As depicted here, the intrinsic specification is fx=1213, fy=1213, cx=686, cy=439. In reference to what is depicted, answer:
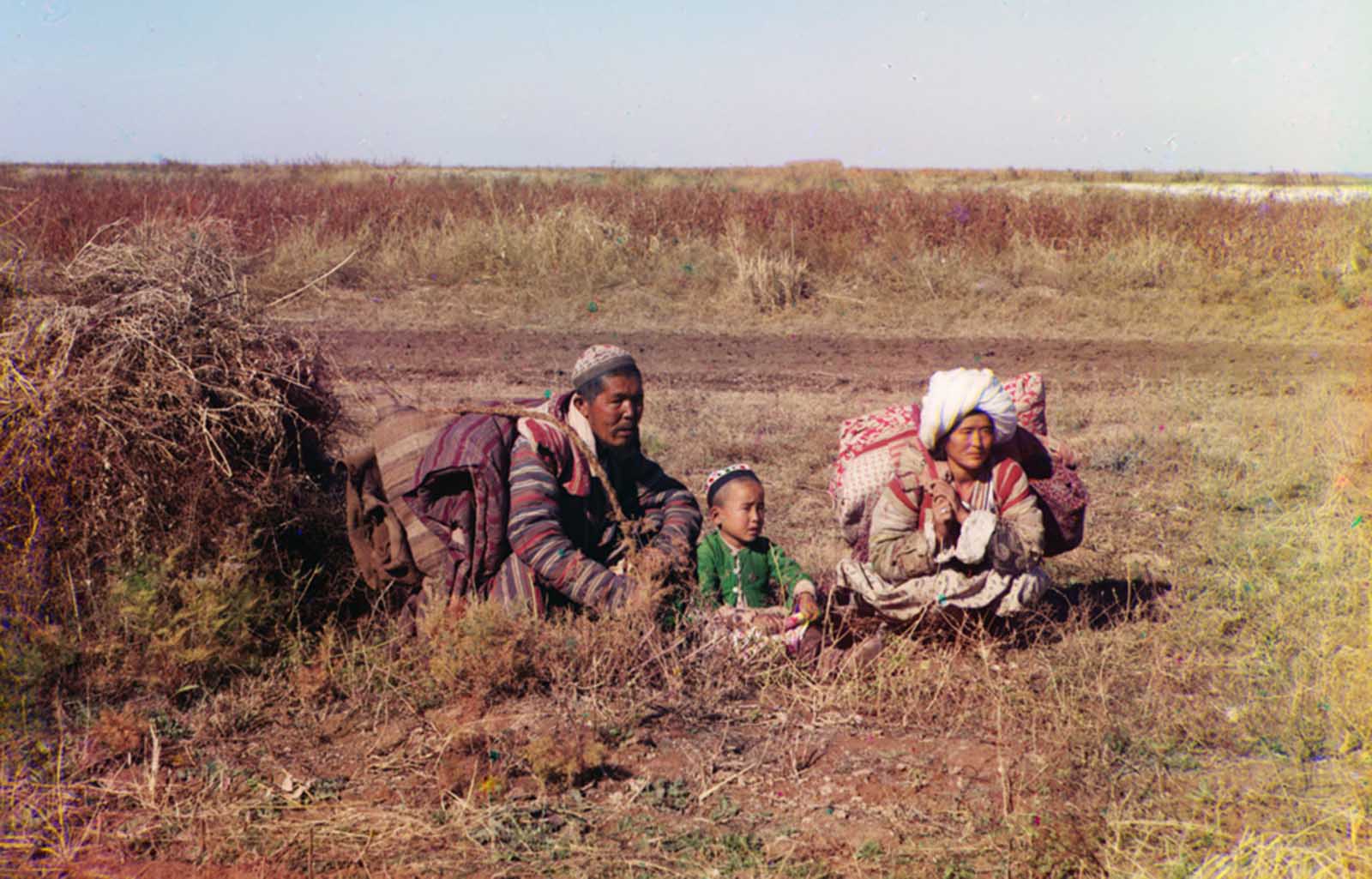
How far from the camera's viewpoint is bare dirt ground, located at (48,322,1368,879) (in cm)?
322

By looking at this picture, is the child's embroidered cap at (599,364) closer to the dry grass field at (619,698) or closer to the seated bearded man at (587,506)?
the seated bearded man at (587,506)

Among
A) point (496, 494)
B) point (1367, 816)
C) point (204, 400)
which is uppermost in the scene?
point (204, 400)

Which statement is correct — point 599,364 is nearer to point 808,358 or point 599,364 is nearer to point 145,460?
point 145,460

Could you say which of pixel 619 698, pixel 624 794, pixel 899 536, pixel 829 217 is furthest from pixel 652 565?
pixel 829 217

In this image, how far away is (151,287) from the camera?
4.60m

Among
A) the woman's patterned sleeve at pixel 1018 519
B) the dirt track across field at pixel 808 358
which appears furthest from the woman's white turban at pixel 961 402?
the dirt track across field at pixel 808 358

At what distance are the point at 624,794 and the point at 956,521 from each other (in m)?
1.65

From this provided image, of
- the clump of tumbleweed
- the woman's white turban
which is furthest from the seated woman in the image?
the clump of tumbleweed

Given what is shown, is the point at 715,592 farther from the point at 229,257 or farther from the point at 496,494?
the point at 229,257

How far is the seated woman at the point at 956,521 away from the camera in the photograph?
4395 millimetres

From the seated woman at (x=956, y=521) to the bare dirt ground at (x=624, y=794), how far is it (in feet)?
0.97

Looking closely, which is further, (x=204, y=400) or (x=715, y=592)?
(x=715, y=592)

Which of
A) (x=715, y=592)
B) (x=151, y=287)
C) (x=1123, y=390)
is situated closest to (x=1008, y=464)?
(x=715, y=592)

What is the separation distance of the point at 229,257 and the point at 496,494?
1665 mm
